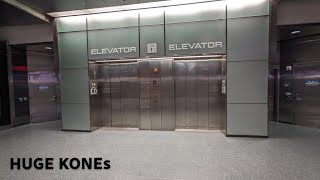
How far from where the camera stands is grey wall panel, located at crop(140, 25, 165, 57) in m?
6.13

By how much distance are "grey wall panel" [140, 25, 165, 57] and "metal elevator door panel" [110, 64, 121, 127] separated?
153 centimetres

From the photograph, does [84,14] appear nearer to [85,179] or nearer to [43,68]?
[43,68]

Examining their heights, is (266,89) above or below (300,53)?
below

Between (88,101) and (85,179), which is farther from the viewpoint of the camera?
(88,101)

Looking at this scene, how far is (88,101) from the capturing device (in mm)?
6738

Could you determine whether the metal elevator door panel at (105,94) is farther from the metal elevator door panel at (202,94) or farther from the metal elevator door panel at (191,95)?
the metal elevator door panel at (202,94)

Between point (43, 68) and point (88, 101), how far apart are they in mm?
4093

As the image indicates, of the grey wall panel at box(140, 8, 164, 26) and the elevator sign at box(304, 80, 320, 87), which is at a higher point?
the grey wall panel at box(140, 8, 164, 26)

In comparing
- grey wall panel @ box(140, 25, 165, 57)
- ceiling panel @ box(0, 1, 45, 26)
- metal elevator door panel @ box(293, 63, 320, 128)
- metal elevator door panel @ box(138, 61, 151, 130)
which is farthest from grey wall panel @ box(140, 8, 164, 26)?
metal elevator door panel @ box(293, 63, 320, 128)

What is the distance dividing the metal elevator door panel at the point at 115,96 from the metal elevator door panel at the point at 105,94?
0.40 feet

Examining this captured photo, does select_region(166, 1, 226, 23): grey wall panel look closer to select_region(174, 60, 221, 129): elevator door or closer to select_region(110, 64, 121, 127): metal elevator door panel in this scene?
select_region(174, 60, 221, 129): elevator door

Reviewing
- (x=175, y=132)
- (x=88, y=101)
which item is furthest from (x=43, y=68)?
(x=175, y=132)

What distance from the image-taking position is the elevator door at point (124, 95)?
723cm

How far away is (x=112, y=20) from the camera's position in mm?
6453
